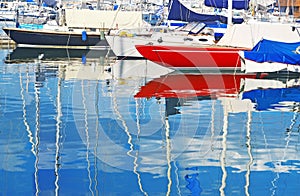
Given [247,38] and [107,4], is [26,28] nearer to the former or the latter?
[107,4]

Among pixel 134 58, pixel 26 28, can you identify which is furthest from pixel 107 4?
pixel 134 58

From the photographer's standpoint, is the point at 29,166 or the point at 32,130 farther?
the point at 32,130

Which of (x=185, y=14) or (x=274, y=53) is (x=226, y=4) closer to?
(x=185, y=14)

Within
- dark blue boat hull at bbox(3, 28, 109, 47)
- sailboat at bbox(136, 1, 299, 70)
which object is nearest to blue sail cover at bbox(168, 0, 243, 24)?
dark blue boat hull at bbox(3, 28, 109, 47)

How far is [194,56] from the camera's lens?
24875 millimetres

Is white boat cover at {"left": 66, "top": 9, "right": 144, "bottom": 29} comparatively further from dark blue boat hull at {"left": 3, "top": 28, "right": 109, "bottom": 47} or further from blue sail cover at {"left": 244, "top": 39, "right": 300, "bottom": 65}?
blue sail cover at {"left": 244, "top": 39, "right": 300, "bottom": 65}

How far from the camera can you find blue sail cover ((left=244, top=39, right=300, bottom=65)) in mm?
24406

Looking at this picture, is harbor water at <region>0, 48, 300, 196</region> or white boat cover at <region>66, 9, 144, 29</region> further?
white boat cover at <region>66, 9, 144, 29</region>

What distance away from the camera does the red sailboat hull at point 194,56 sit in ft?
81.3

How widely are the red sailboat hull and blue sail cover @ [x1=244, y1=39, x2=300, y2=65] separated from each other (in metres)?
0.90

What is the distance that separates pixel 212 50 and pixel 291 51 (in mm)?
3079

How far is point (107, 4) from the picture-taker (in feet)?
172

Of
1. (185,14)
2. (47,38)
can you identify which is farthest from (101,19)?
(185,14)

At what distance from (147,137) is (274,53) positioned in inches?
546
